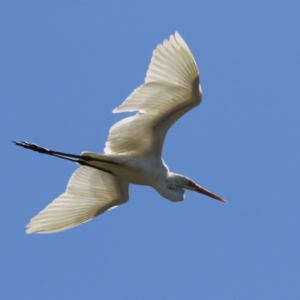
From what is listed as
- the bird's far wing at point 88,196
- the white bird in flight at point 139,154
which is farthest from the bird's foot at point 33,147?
the bird's far wing at point 88,196

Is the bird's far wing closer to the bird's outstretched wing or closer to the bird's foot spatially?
the bird's foot

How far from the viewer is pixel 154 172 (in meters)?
12.9

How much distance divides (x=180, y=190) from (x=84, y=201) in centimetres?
152

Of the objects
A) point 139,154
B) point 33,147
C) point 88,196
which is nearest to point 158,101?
point 139,154

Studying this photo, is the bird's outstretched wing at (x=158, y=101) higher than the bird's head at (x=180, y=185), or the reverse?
the bird's outstretched wing at (x=158, y=101)

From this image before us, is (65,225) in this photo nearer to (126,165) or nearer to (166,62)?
(126,165)

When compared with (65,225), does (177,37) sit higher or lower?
higher

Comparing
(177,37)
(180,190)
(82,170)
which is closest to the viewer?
(177,37)

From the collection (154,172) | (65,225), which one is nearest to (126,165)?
(154,172)

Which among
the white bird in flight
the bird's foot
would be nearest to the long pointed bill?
the white bird in flight

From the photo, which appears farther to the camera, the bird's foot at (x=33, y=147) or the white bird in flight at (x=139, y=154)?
the bird's foot at (x=33, y=147)

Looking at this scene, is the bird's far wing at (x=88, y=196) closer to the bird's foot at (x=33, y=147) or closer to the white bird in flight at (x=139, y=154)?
the white bird in flight at (x=139, y=154)

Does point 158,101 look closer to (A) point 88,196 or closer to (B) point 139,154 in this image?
(B) point 139,154

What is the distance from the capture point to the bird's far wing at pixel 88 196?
1362 cm
